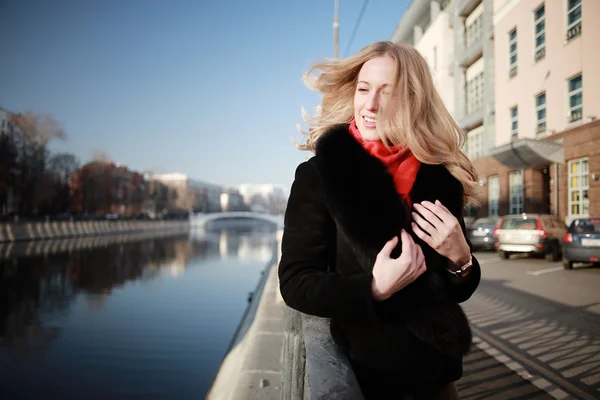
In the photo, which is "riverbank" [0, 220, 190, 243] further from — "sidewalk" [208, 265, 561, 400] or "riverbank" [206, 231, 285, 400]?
"sidewalk" [208, 265, 561, 400]

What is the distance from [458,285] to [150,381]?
8787 mm

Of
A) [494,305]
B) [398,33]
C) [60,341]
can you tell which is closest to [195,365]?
[60,341]

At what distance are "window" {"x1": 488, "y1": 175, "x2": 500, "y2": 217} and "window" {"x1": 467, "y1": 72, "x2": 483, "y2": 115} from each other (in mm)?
4188

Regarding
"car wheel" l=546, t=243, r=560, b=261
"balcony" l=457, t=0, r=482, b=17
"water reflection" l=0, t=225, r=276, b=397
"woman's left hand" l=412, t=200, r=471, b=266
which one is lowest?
"water reflection" l=0, t=225, r=276, b=397

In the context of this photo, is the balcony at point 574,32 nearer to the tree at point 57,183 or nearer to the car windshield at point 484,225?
the car windshield at point 484,225

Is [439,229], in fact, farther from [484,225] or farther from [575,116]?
[484,225]

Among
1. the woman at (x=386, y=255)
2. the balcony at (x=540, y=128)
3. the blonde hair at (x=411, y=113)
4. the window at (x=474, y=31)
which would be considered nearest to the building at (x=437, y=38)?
the window at (x=474, y=31)

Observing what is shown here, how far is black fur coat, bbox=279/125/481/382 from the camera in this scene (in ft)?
3.77

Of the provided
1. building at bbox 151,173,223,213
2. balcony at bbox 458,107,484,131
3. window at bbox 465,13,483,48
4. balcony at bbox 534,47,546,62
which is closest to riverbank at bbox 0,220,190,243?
balcony at bbox 458,107,484,131

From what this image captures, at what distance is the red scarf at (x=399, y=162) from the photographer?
1278 millimetres

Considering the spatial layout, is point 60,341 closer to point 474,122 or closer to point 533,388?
point 533,388

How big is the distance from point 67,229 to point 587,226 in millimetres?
43942

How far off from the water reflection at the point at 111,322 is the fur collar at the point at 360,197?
834 cm

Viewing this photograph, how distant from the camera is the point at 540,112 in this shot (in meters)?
17.2
